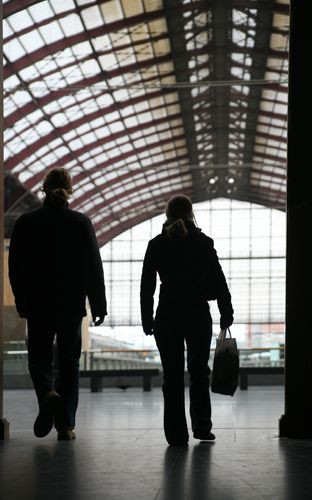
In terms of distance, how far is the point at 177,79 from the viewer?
3353 cm

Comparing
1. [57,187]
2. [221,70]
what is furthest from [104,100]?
[57,187]

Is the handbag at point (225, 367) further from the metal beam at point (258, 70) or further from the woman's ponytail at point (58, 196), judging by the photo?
the metal beam at point (258, 70)

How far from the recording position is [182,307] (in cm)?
566

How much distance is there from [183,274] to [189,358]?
0.53 m

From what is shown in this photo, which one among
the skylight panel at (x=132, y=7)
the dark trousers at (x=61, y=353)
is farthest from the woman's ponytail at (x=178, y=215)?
the skylight panel at (x=132, y=7)

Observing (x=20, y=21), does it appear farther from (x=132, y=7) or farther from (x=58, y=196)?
(x=58, y=196)

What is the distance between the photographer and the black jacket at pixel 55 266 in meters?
5.61

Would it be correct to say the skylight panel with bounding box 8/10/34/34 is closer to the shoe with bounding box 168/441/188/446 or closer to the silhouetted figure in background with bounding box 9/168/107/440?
the silhouetted figure in background with bounding box 9/168/107/440

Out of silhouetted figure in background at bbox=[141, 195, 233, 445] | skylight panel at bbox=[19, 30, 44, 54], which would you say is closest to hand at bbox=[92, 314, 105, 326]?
silhouetted figure in background at bbox=[141, 195, 233, 445]

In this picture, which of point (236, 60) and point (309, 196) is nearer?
point (309, 196)

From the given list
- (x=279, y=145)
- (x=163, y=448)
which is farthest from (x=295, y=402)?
(x=279, y=145)

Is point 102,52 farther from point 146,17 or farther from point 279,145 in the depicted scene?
point 279,145

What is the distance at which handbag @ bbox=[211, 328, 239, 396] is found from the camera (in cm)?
571

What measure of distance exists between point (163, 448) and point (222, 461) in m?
0.75
